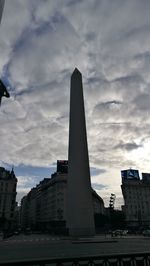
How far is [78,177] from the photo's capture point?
97.2 ft

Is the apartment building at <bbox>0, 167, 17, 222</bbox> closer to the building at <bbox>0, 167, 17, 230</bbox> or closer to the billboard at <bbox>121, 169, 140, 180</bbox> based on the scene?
the building at <bbox>0, 167, 17, 230</bbox>

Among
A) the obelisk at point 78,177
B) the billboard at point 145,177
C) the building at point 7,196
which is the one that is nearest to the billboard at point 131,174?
the billboard at point 145,177

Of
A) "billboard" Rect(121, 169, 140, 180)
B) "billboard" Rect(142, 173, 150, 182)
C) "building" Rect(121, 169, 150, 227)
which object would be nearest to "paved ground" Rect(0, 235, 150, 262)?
"billboard" Rect(121, 169, 140, 180)

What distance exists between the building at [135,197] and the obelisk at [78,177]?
60.0 metres

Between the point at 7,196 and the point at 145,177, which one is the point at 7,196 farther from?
the point at 145,177

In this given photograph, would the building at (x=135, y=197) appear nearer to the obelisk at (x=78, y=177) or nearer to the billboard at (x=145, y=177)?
the billboard at (x=145, y=177)

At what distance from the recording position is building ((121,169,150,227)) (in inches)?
3383

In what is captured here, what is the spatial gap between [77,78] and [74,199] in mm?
16041

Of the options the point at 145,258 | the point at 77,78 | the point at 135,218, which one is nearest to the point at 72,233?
the point at 77,78

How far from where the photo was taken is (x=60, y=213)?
77.2 meters

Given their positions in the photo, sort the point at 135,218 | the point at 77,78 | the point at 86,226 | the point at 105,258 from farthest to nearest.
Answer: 1. the point at 135,218
2. the point at 77,78
3. the point at 86,226
4. the point at 105,258

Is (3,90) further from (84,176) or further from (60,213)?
(60,213)

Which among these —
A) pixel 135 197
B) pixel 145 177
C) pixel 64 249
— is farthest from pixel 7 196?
pixel 64 249

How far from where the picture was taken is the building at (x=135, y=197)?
282ft
